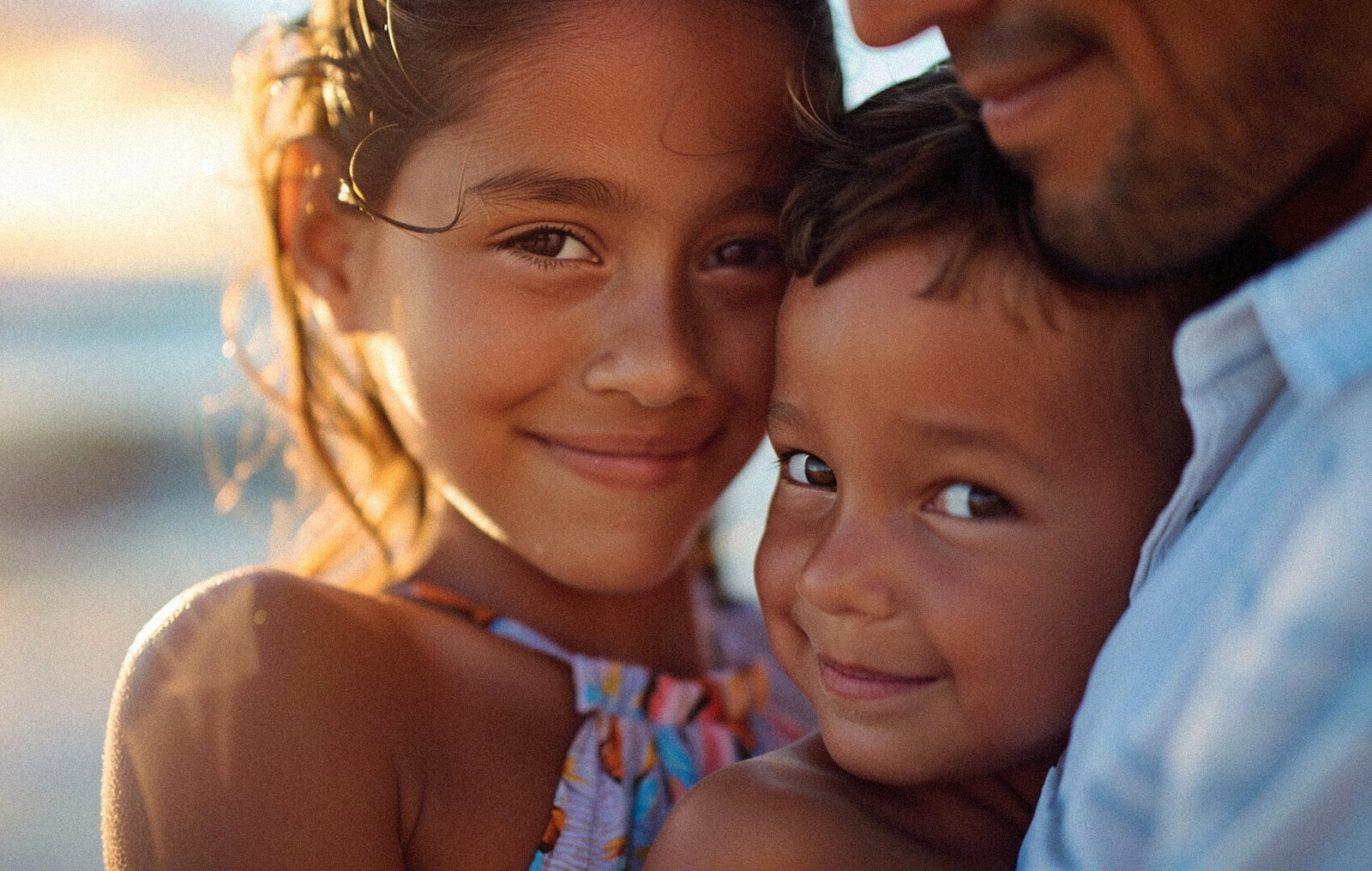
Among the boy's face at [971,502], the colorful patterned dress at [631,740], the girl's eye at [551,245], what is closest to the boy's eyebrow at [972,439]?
the boy's face at [971,502]

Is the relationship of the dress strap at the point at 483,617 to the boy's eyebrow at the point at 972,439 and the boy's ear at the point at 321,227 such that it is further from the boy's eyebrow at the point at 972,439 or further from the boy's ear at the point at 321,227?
the boy's eyebrow at the point at 972,439

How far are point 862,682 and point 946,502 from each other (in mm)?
237

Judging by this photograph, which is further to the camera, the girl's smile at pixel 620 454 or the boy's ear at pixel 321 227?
the boy's ear at pixel 321 227

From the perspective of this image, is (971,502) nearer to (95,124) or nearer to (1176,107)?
(1176,107)

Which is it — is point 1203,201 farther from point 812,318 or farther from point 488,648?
point 488,648

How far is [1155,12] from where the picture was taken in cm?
119

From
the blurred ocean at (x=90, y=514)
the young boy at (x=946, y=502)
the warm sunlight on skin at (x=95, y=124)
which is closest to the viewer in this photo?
the young boy at (x=946, y=502)

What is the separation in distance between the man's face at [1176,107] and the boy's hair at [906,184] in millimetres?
111

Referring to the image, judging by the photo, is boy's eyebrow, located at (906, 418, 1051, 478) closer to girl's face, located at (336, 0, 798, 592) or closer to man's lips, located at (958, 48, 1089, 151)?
man's lips, located at (958, 48, 1089, 151)

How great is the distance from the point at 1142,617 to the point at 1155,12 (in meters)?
0.58

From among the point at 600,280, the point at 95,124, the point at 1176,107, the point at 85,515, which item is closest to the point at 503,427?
the point at 600,280

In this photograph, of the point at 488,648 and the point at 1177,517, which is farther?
the point at 488,648

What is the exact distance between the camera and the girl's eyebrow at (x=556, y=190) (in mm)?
1671

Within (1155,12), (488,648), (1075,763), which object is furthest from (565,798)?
(1155,12)
